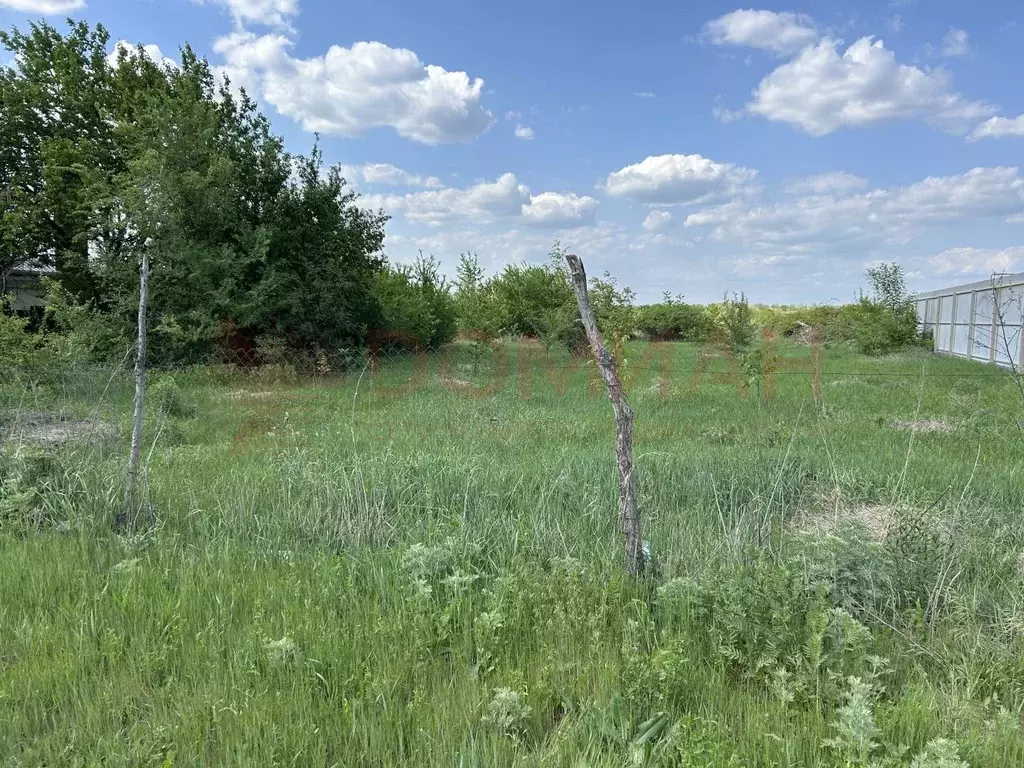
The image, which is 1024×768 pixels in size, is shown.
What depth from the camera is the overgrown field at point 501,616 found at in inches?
74.0

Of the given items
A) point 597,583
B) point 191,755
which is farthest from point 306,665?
point 597,583

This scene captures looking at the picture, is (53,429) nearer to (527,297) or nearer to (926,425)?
(926,425)

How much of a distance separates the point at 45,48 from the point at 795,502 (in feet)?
81.6

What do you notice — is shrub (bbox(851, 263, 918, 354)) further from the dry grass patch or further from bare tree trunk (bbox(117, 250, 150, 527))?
bare tree trunk (bbox(117, 250, 150, 527))

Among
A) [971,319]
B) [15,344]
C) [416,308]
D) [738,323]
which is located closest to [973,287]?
[971,319]

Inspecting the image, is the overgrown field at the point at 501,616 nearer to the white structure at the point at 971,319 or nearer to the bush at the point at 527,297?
the white structure at the point at 971,319

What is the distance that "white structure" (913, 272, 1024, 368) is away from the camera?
1602cm

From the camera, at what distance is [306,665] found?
2.21 metres

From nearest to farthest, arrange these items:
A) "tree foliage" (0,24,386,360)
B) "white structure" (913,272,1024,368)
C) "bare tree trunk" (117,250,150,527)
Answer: "bare tree trunk" (117,250,150,527) → "tree foliage" (0,24,386,360) → "white structure" (913,272,1024,368)

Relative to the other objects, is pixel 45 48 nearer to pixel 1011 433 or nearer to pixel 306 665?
pixel 306 665

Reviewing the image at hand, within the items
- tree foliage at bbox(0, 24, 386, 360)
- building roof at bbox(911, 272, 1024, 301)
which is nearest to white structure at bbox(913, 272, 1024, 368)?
building roof at bbox(911, 272, 1024, 301)

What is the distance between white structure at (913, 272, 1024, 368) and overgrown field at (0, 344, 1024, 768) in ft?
47.2

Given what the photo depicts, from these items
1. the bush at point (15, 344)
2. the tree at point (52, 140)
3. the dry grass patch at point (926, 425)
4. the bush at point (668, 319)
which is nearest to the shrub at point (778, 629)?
the dry grass patch at point (926, 425)

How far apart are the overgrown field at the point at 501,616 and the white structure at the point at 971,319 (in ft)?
47.2
